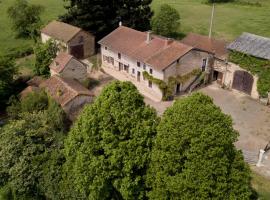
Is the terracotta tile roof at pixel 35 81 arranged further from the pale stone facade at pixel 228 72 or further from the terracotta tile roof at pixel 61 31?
the pale stone facade at pixel 228 72

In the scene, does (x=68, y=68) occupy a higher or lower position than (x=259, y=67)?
lower

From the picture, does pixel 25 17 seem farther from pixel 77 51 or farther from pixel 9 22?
pixel 77 51

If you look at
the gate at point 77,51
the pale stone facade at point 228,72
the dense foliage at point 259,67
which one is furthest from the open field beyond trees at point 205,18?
the dense foliage at point 259,67

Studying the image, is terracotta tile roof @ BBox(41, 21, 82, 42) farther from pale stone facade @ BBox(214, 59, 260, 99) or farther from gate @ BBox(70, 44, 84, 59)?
pale stone facade @ BBox(214, 59, 260, 99)

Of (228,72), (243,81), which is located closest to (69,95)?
(228,72)

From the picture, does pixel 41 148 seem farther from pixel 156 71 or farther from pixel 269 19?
pixel 269 19

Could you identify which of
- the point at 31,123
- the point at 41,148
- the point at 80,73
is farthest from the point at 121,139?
the point at 80,73

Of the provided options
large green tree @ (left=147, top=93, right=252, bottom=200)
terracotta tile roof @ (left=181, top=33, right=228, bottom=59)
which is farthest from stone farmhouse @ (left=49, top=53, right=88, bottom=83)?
large green tree @ (left=147, top=93, right=252, bottom=200)
